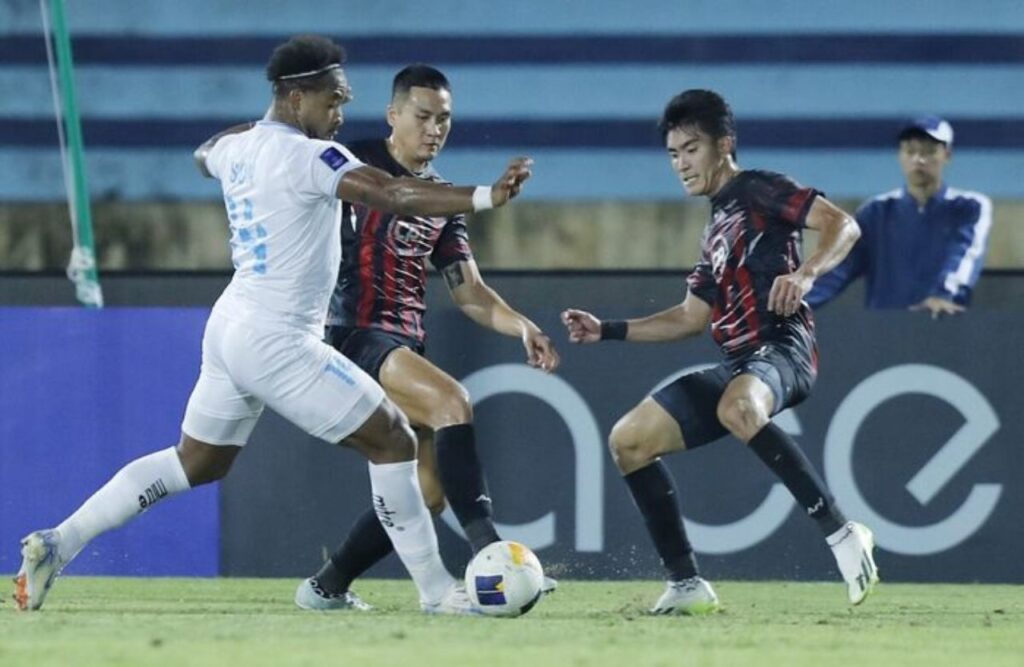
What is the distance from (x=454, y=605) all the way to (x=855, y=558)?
1265 millimetres

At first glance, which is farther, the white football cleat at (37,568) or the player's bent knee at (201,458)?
the player's bent knee at (201,458)

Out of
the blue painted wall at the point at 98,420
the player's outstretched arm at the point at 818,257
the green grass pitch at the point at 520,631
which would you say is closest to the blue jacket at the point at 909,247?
the green grass pitch at the point at 520,631

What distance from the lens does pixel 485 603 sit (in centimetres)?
749

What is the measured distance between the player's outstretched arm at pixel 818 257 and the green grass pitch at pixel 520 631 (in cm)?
99

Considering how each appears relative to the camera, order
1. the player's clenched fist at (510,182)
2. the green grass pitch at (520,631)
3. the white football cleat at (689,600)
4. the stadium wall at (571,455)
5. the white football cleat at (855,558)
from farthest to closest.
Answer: the stadium wall at (571,455) < the white football cleat at (689,600) < the white football cleat at (855,558) < the player's clenched fist at (510,182) < the green grass pitch at (520,631)

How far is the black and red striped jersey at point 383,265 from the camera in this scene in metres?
8.48

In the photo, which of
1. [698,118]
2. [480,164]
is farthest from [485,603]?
[480,164]

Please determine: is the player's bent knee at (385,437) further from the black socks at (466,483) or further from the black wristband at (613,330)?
the black wristband at (613,330)

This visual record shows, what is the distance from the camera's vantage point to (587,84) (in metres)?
11.0

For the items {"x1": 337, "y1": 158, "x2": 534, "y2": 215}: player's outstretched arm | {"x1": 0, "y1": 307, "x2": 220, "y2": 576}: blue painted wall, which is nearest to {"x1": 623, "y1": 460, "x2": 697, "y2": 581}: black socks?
{"x1": 337, "y1": 158, "x2": 534, "y2": 215}: player's outstretched arm

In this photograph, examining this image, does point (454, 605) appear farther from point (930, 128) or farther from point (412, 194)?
point (930, 128)

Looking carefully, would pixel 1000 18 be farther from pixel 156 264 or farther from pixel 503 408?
pixel 156 264

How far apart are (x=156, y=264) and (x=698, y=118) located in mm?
3410

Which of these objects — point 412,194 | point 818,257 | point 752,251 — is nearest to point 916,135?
point 752,251
